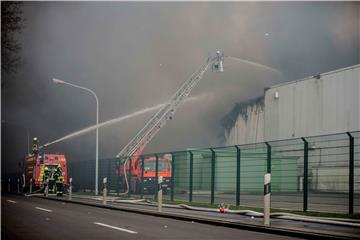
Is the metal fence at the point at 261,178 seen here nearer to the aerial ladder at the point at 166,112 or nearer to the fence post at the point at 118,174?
the fence post at the point at 118,174

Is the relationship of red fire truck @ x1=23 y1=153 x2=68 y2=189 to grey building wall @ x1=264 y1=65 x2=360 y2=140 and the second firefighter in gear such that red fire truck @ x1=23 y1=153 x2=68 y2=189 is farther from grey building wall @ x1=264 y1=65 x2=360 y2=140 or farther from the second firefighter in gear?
grey building wall @ x1=264 y1=65 x2=360 y2=140

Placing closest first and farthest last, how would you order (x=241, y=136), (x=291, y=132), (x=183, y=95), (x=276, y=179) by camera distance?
(x=276, y=179), (x=291, y=132), (x=241, y=136), (x=183, y=95)

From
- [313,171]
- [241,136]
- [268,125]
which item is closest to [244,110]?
[241,136]

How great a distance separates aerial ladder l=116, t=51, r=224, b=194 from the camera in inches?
2003

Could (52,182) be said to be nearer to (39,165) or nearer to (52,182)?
(52,182)

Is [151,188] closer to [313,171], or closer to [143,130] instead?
[313,171]

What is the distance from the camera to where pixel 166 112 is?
54.3 m

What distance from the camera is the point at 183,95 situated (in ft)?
184

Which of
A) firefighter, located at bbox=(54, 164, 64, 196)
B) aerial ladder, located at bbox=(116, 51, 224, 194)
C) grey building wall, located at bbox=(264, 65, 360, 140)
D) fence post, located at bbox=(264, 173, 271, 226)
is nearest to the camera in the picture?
fence post, located at bbox=(264, 173, 271, 226)

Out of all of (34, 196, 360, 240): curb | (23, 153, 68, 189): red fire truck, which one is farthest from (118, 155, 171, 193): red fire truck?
(34, 196, 360, 240): curb

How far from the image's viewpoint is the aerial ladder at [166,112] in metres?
50.9

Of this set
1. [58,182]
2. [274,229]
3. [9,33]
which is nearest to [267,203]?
[274,229]

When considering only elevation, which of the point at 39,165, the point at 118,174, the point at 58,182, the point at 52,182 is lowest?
the point at 52,182

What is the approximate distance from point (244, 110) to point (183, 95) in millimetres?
7381
